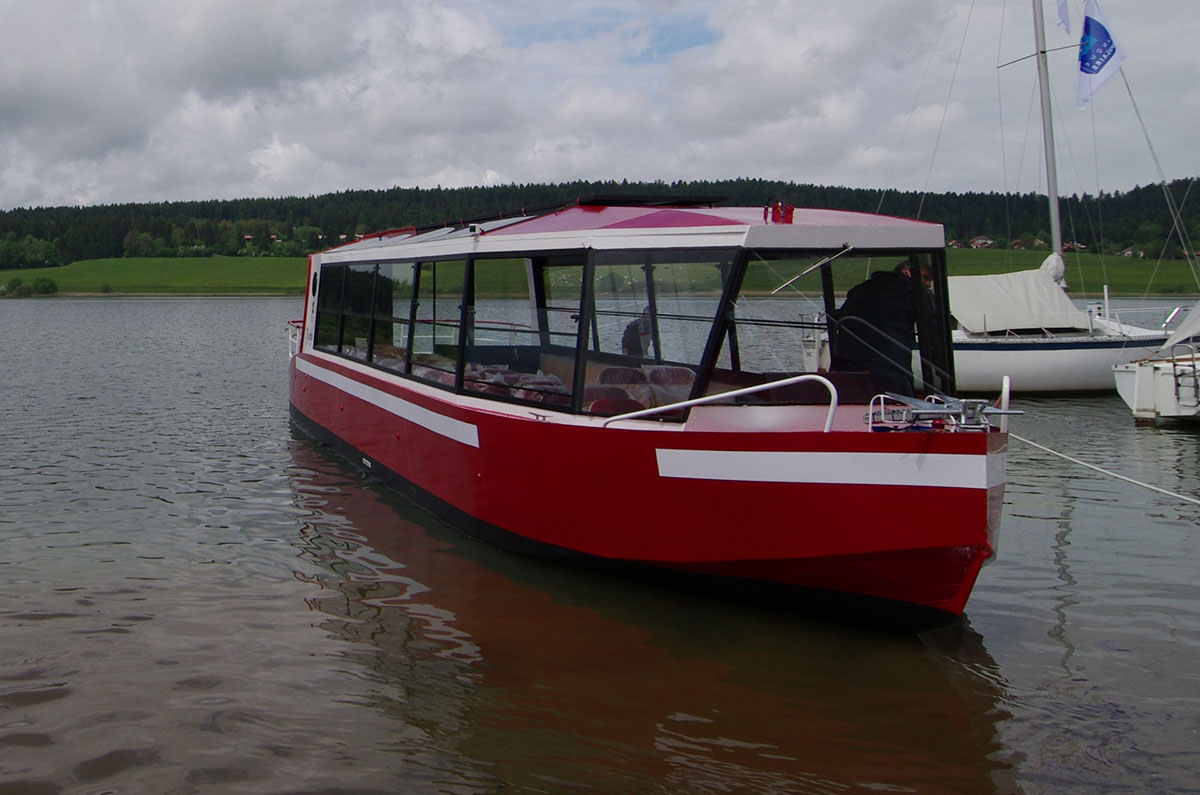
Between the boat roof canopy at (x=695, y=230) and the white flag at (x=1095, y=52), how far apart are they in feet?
58.6

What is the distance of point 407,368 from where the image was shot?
34.3 feet

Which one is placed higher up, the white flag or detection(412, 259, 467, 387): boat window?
the white flag

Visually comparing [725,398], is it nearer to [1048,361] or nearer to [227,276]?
[1048,361]

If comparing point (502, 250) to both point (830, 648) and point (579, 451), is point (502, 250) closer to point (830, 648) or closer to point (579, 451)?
point (579, 451)

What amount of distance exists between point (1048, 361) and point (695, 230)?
16991mm

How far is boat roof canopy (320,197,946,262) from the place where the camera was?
6.95m

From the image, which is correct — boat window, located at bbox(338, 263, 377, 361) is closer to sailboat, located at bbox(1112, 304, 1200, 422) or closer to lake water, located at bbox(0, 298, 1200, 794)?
lake water, located at bbox(0, 298, 1200, 794)

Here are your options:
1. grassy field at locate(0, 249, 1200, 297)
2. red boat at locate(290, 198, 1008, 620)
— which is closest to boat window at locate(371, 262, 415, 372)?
red boat at locate(290, 198, 1008, 620)

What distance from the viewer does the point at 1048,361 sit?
21812 millimetres

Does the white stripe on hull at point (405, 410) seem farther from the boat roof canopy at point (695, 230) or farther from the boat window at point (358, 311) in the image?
the boat roof canopy at point (695, 230)

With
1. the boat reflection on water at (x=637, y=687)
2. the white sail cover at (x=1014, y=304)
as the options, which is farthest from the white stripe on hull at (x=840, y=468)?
the white sail cover at (x=1014, y=304)

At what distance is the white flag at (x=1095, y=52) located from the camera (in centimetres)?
2314

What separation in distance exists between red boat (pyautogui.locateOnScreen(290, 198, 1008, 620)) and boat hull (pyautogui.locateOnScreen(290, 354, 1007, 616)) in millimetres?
13

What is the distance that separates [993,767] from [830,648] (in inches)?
63.4
